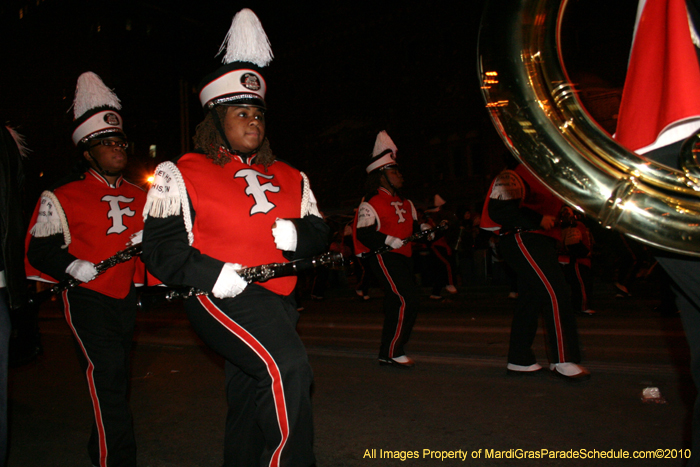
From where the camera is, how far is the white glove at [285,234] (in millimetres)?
2471

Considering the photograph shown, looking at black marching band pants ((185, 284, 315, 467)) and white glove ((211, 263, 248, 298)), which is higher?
white glove ((211, 263, 248, 298))

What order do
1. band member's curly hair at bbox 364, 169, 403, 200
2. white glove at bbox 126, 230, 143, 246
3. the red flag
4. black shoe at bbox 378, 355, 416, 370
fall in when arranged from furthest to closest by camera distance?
band member's curly hair at bbox 364, 169, 403, 200 → black shoe at bbox 378, 355, 416, 370 → white glove at bbox 126, 230, 143, 246 → the red flag

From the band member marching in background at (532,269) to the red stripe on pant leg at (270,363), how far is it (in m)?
3.14

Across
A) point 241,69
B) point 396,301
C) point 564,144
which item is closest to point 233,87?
point 241,69

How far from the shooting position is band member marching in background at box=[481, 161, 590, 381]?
15.1ft

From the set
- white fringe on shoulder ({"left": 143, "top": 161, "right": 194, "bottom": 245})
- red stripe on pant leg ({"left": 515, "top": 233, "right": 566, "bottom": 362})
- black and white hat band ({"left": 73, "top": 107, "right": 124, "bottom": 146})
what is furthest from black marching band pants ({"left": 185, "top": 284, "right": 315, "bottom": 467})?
red stripe on pant leg ({"left": 515, "top": 233, "right": 566, "bottom": 362})

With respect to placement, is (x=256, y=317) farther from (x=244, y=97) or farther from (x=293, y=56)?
(x=293, y=56)

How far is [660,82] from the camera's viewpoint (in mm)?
1499

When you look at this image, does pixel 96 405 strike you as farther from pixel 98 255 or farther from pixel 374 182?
pixel 374 182

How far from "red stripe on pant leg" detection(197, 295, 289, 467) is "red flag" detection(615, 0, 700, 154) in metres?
1.49

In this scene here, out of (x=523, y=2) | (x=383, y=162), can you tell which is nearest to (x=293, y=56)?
(x=383, y=162)

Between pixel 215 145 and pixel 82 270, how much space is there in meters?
1.23

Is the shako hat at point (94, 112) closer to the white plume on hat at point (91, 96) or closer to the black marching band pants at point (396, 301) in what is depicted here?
the white plume on hat at point (91, 96)

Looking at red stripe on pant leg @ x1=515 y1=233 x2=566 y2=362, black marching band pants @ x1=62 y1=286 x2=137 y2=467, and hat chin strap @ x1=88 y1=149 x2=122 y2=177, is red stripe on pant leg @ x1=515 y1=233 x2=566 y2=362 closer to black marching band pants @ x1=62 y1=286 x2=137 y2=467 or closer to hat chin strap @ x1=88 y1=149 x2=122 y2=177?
black marching band pants @ x1=62 y1=286 x2=137 y2=467
